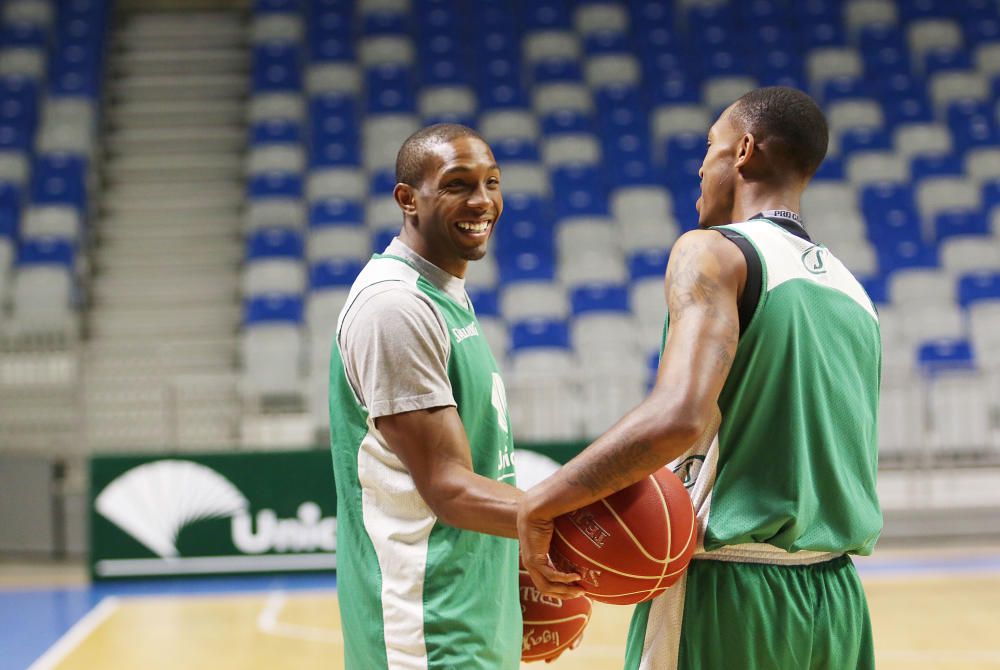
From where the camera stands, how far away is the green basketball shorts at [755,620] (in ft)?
6.85

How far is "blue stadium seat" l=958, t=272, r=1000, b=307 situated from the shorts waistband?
854 centimetres

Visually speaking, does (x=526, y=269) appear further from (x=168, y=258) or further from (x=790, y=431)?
(x=790, y=431)

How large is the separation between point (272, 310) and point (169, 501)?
258 centimetres

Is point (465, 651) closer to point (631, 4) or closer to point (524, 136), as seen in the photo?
point (524, 136)

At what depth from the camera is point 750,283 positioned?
2.01m

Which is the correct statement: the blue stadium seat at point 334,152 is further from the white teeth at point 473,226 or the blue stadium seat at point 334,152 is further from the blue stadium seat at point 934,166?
the white teeth at point 473,226

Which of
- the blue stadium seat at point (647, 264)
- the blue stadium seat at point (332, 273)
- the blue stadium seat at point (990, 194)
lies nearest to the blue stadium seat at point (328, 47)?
the blue stadium seat at point (332, 273)

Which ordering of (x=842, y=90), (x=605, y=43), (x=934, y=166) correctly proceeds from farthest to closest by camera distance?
(x=605, y=43) < (x=842, y=90) < (x=934, y=166)

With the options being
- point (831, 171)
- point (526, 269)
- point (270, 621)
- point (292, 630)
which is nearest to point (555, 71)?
point (831, 171)

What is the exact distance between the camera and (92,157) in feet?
38.0

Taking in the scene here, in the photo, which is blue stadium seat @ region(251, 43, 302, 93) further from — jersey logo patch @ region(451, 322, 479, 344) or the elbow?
the elbow

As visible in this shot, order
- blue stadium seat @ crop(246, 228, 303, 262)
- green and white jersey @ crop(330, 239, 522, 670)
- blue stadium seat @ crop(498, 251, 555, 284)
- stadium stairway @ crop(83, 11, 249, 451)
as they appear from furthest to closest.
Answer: blue stadium seat @ crop(246, 228, 303, 262) < blue stadium seat @ crop(498, 251, 555, 284) < stadium stairway @ crop(83, 11, 249, 451) < green and white jersey @ crop(330, 239, 522, 670)

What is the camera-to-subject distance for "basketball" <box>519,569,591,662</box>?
271cm

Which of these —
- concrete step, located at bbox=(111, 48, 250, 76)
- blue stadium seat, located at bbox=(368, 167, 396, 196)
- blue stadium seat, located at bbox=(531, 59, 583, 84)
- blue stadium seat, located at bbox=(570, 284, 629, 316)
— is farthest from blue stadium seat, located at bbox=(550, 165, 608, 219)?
concrete step, located at bbox=(111, 48, 250, 76)
